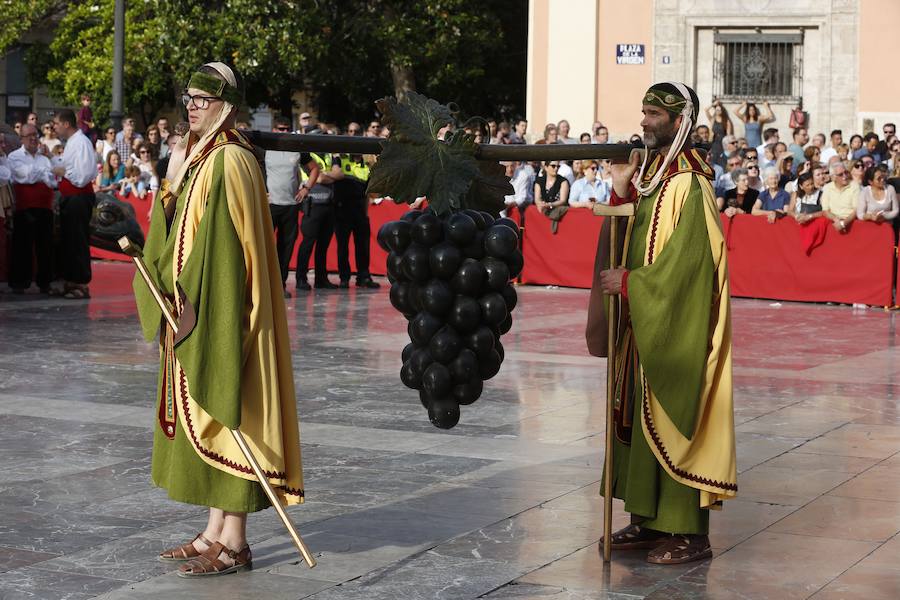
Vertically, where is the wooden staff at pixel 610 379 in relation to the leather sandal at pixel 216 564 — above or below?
above

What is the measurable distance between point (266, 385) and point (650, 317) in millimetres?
1532

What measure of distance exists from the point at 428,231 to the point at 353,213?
13026 mm

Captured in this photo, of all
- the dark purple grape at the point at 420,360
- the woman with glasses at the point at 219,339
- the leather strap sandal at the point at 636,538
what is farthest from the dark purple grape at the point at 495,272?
the leather strap sandal at the point at 636,538

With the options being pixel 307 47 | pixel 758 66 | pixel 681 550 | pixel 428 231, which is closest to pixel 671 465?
pixel 681 550

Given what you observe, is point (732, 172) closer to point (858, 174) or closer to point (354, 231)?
point (858, 174)

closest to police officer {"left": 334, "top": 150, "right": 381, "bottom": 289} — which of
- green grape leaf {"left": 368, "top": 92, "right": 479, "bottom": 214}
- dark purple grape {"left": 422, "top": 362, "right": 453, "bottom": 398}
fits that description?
green grape leaf {"left": 368, "top": 92, "right": 479, "bottom": 214}

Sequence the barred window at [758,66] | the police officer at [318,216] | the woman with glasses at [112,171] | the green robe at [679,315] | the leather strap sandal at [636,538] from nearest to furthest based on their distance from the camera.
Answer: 1. the green robe at [679,315]
2. the leather strap sandal at [636,538]
3. the police officer at [318,216]
4. the woman with glasses at [112,171]
5. the barred window at [758,66]

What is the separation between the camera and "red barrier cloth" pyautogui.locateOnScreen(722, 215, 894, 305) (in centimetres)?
1769

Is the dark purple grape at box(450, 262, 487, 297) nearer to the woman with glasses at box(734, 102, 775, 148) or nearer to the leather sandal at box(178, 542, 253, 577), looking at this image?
the leather sandal at box(178, 542, 253, 577)

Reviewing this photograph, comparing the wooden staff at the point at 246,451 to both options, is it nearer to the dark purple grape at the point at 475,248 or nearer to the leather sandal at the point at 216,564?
the leather sandal at the point at 216,564

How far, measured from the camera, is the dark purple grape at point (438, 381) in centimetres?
548

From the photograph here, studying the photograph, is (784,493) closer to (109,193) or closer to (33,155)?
(33,155)

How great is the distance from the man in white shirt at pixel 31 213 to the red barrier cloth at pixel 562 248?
19.0 ft

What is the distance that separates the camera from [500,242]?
→ 5.51 meters
